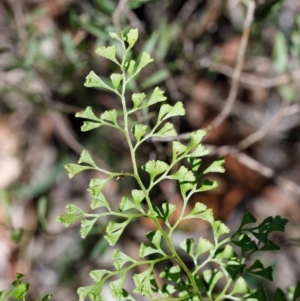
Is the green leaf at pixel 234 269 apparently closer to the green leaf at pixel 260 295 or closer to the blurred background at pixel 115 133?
the green leaf at pixel 260 295

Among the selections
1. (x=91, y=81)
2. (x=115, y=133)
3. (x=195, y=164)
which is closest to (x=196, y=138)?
(x=195, y=164)

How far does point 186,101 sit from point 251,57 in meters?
0.28

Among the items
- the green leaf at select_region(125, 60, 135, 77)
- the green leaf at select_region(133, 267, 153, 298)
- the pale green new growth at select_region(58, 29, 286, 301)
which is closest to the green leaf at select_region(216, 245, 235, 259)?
the pale green new growth at select_region(58, 29, 286, 301)

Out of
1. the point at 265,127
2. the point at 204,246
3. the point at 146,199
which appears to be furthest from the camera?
the point at 265,127

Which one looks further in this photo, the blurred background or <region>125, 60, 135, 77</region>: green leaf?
the blurred background

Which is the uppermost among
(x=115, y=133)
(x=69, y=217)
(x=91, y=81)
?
(x=91, y=81)

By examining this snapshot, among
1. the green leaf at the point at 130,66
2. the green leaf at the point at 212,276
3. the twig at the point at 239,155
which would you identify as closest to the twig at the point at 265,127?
the twig at the point at 239,155

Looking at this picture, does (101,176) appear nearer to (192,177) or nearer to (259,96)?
(259,96)

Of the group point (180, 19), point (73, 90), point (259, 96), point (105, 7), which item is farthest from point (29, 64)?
point (259, 96)

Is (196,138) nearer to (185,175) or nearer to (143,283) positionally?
(185,175)

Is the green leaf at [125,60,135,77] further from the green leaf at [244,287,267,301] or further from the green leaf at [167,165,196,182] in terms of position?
the green leaf at [244,287,267,301]

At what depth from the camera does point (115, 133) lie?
5.80ft

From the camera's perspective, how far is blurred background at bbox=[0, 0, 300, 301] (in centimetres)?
151

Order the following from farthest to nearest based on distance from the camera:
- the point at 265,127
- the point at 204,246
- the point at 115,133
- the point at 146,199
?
the point at 115,133, the point at 265,127, the point at 204,246, the point at 146,199
